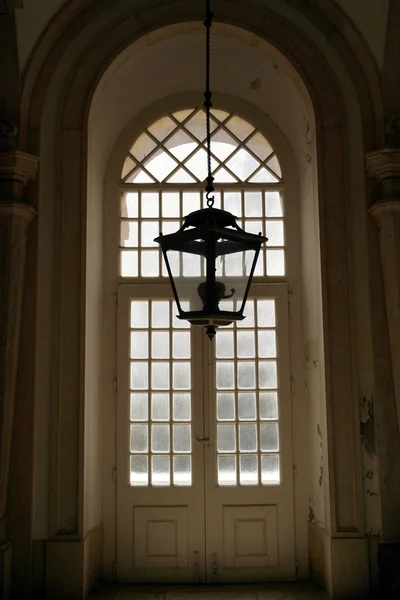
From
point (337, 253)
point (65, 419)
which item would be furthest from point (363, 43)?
point (65, 419)

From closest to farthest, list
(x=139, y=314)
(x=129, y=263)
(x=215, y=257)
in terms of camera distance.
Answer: (x=215, y=257) → (x=139, y=314) → (x=129, y=263)

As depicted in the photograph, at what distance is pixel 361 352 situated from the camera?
4406 millimetres

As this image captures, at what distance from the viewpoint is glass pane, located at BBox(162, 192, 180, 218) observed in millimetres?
5324

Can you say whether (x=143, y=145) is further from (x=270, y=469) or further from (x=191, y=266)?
(x=270, y=469)

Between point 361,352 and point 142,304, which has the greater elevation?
point 142,304

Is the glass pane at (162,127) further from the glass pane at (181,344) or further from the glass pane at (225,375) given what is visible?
the glass pane at (225,375)

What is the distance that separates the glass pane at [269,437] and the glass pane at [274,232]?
1551mm

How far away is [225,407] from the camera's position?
199 inches

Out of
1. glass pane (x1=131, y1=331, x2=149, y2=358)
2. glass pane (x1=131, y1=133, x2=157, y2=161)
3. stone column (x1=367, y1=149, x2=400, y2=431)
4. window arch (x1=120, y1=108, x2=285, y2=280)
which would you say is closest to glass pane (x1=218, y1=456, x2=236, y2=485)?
glass pane (x1=131, y1=331, x2=149, y2=358)

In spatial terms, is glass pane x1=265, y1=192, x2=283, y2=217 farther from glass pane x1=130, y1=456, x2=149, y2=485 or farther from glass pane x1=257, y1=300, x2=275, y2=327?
glass pane x1=130, y1=456, x2=149, y2=485

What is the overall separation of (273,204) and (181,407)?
1924 millimetres

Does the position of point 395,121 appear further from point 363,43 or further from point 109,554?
point 109,554

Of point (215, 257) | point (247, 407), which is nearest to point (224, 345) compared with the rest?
point (247, 407)

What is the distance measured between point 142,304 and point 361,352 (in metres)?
1.86
